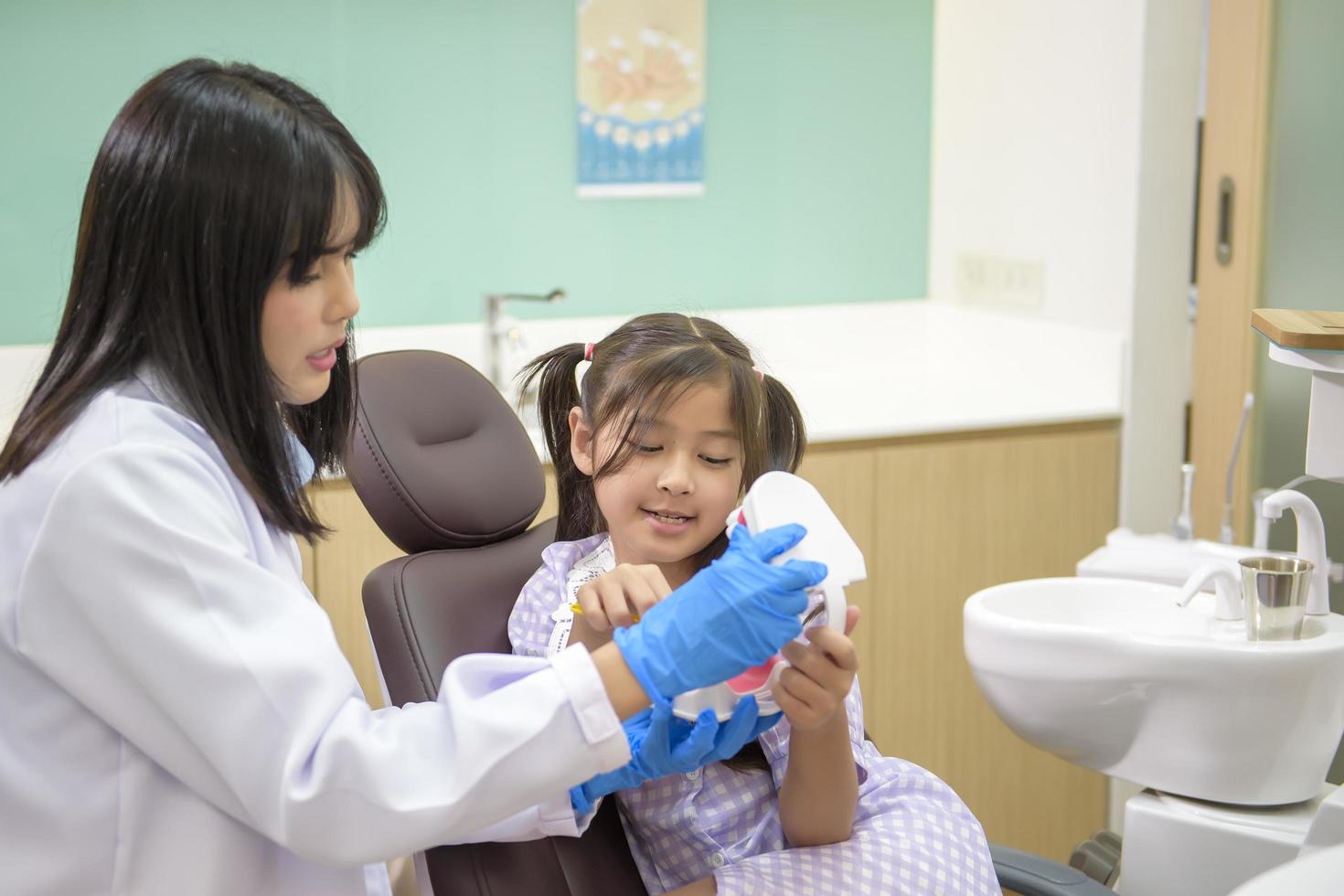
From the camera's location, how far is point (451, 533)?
151cm

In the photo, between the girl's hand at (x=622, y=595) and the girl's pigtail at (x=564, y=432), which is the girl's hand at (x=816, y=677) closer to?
the girl's hand at (x=622, y=595)

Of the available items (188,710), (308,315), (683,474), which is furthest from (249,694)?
(683,474)

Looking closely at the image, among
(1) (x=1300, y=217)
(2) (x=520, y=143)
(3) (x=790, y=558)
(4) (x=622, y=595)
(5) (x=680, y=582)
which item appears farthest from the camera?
(2) (x=520, y=143)

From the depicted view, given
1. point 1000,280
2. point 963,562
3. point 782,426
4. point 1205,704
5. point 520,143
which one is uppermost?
point 520,143

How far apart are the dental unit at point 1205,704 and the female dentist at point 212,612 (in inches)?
29.0

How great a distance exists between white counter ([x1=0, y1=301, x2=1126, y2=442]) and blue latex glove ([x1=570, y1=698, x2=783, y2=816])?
4.60 feet

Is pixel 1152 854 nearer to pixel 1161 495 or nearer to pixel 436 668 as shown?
pixel 436 668

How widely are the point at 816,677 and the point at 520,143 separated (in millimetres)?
1980

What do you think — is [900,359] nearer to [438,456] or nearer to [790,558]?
[438,456]

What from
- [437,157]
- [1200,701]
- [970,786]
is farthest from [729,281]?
[1200,701]

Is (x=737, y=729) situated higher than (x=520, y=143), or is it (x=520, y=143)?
(x=520, y=143)

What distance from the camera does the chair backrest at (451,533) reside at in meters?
1.35

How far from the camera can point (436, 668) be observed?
139cm

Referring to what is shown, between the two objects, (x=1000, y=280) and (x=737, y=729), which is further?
(x=1000, y=280)
